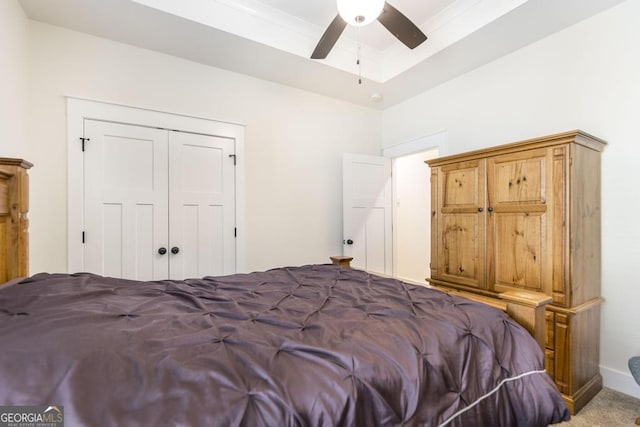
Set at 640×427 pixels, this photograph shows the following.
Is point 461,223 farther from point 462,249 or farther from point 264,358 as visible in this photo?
point 264,358

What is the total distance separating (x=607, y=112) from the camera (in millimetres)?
2270

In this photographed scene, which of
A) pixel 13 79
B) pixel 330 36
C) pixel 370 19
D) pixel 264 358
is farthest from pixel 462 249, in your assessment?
pixel 13 79

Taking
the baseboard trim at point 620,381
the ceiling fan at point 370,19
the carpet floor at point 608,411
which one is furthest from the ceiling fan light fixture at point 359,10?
the baseboard trim at point 620,381

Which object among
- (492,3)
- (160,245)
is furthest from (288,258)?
(492,3)

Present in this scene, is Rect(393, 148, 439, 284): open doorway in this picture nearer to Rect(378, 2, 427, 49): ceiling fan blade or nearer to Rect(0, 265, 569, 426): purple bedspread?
Rect(378, 2, 427, 49): ceiling fan blade

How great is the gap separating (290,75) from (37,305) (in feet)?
9.68

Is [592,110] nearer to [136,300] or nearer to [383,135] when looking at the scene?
[383,135]

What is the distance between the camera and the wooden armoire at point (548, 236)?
1993mm

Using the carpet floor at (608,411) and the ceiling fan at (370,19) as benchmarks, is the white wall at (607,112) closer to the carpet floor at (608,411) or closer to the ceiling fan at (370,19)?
the carpet floor at (608,411)

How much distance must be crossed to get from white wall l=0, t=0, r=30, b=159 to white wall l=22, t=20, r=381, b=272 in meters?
0.12

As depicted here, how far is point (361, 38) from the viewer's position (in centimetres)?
308

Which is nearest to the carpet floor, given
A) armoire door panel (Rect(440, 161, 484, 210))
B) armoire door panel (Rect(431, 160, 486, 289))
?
armoire door panel (Rect(431, 160, 486, 289))

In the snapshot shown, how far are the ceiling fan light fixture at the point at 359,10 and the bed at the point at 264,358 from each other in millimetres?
1740

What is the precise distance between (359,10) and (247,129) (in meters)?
1.74
